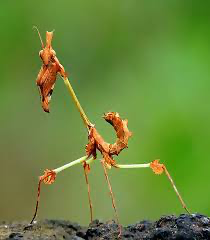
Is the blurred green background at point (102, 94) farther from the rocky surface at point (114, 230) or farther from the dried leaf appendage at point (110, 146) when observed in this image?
the rocky surface at point (114, 230)

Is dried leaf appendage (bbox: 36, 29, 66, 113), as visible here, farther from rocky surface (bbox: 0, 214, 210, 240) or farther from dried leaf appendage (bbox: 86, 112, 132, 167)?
rocky surface (bbox: 0, 214, 210, 240)

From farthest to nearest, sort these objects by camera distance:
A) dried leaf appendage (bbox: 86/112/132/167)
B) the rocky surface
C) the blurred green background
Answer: the blurred green background → dried leaf appendage (bbox: 86/112/132/167) → the rocky surface

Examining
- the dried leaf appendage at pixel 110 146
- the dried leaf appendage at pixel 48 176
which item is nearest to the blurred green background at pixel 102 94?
the dried leaf appendage at pixel 110 146

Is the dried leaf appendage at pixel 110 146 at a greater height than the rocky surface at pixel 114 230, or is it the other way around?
the dried leaf appendage at pixel 110 146

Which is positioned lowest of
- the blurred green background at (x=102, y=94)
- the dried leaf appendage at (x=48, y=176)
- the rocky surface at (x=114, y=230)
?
the rocky surface at (x=114, y=230)

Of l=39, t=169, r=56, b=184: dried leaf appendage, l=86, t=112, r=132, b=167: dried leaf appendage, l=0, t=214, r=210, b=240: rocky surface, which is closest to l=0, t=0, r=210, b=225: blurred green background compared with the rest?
l=86, t=112, r=132, b=167: dried leaf appendage

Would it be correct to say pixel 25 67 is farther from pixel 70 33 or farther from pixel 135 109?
pixel 135 109
